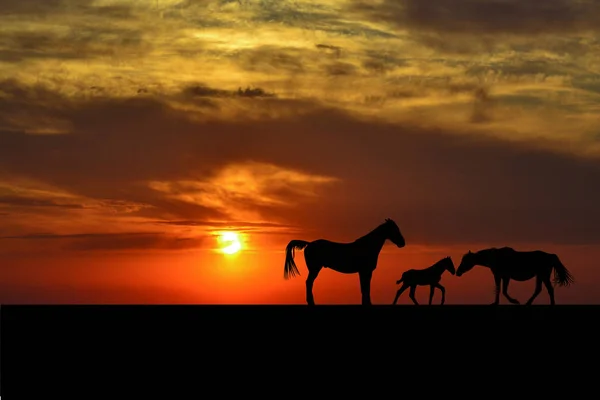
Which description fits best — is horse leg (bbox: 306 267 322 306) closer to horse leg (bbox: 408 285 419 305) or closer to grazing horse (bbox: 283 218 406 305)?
grazing horse (bbox: 283 218 406 305)

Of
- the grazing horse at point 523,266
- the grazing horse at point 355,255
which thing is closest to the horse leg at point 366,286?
the grazing horse at point 355,255

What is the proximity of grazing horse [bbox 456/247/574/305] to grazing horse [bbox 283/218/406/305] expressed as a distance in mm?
4864

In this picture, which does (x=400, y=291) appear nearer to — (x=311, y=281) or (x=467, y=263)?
(x=467, y=263)

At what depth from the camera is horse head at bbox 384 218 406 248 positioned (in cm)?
3020

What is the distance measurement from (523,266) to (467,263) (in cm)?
223

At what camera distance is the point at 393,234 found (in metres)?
30.2

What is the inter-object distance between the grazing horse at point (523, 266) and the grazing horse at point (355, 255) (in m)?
4.86
